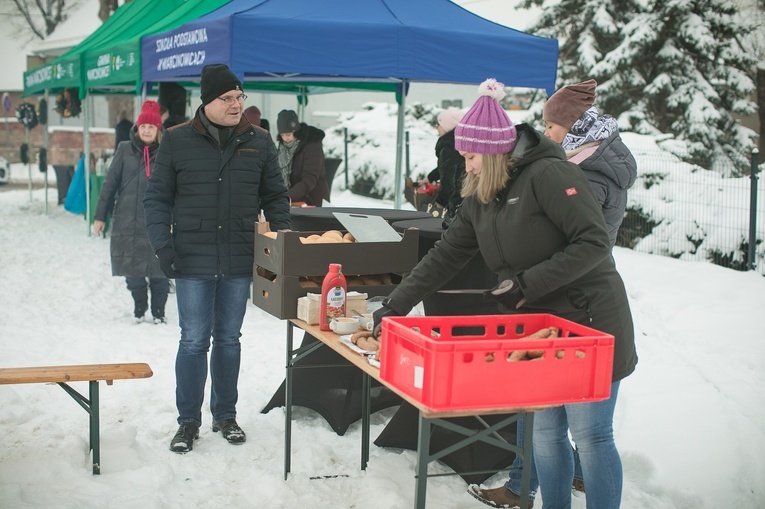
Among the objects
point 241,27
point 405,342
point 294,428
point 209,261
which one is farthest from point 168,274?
point 241,27

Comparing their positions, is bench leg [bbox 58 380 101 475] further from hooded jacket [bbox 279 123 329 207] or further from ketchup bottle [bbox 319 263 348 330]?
hooded jacket [bbox 279 123 329 207]

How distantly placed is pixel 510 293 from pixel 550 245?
0.72 feet

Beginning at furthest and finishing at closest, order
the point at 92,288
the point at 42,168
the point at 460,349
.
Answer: the point at 42,168 < the point at 92,288 < the point at 460,349

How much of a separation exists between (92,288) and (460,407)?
7234 mm

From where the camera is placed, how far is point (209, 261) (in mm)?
4391

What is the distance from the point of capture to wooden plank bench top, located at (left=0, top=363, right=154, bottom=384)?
3.92 metres

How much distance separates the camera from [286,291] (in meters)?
3.85

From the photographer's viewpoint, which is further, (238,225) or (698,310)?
(698,310)

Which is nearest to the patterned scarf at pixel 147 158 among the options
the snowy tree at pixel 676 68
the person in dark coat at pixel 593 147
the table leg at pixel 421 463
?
the person in dark coat at pixel 593 147

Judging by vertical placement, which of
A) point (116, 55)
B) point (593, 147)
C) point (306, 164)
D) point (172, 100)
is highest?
point (116, 55)

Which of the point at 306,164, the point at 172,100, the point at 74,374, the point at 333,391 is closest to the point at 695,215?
the point at 306,164

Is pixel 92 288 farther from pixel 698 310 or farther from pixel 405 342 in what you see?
pixel 405 342

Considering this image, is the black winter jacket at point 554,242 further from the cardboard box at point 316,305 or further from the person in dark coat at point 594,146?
the cardboard box at point 316,305

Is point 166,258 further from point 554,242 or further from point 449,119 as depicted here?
point 449,119
